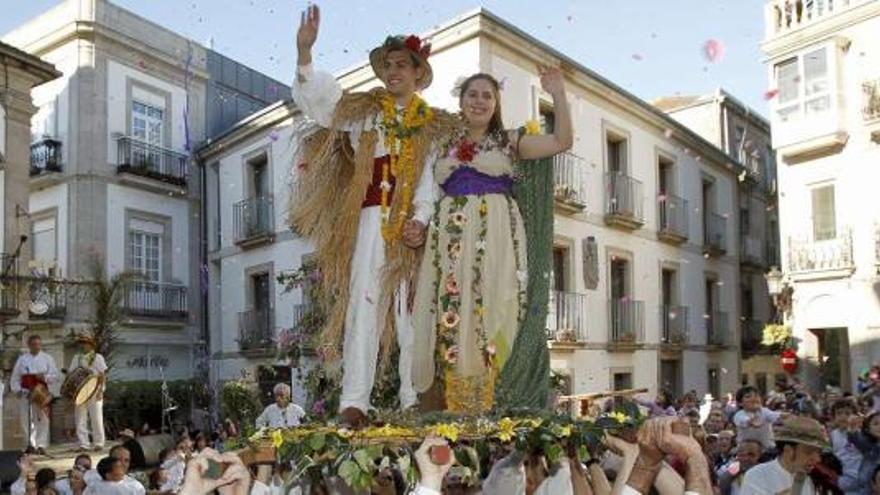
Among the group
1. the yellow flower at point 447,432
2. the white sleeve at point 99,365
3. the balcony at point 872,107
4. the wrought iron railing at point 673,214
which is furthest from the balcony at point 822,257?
the yellow flower at point 447,432

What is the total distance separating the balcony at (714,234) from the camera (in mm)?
23781

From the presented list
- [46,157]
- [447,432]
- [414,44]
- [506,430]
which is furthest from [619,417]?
[46,157]

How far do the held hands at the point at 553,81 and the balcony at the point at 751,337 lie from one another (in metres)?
22.8

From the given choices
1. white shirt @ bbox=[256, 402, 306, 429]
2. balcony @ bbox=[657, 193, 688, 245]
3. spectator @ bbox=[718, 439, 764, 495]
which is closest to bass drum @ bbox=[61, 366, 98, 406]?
white shirt @ bbox=[256, 402, 306, 429]

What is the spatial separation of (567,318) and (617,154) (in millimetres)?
4253

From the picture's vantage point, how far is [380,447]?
3293mm

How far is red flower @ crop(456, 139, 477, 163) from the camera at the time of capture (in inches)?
162

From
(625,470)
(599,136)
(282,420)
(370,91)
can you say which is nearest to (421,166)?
(370,91)

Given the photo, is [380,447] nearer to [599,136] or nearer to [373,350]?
[373,350]

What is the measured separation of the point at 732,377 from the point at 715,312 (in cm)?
167

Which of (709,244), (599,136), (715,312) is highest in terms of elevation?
(599,136)

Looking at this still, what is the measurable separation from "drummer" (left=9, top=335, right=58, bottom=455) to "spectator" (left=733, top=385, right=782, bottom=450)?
902cm

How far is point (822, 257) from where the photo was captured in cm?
1919

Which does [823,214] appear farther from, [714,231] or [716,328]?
[716,328]
